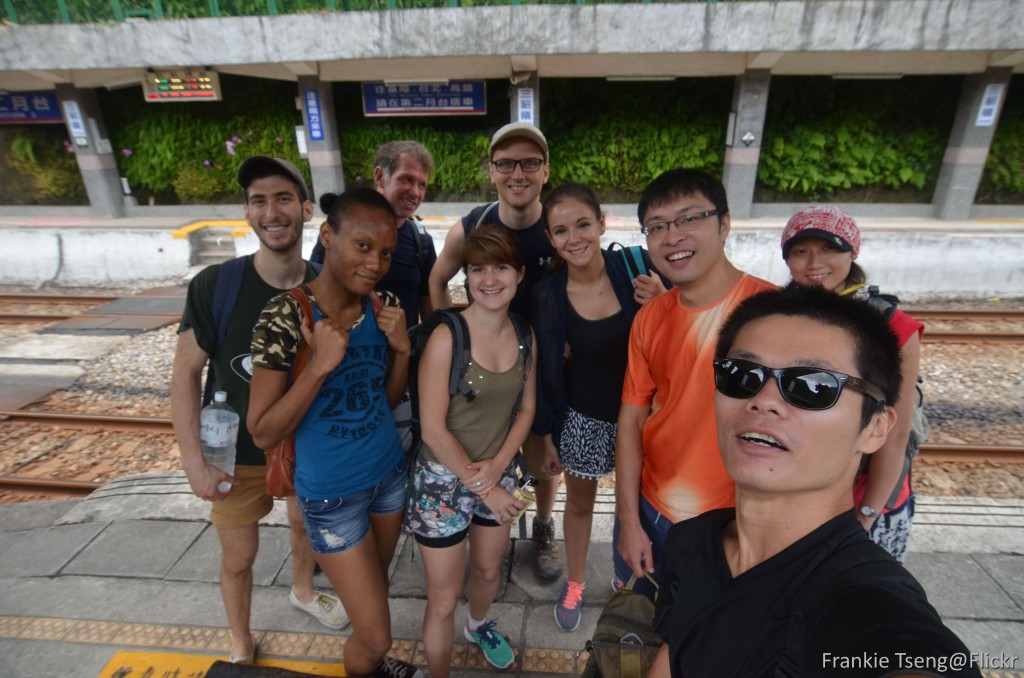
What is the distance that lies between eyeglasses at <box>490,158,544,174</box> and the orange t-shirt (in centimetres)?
124

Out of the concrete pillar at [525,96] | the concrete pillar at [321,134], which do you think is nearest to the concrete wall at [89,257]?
the concrete pillar at [321,134]

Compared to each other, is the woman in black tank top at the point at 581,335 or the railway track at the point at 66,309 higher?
the woman in black tank top at the point at 581,335

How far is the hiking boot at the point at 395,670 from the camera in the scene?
242cm

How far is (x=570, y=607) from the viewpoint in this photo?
2.79 metres

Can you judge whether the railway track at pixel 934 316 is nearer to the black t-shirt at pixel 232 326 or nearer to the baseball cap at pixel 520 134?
the baseball cap at pixel 520 134

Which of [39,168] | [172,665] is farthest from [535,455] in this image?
[39,168]

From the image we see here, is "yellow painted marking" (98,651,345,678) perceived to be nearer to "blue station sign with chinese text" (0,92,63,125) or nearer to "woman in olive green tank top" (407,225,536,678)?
"woman in olive green tank top" (407,225,536,678)

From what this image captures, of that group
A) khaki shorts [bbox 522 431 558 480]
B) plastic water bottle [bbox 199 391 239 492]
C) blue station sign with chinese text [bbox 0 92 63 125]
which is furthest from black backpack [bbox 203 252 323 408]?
blue station sign with chinese text [bbox 0 92 63 125]

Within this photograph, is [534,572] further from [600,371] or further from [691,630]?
[691,630]

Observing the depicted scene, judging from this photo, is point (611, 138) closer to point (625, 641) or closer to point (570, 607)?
point (570, 607)

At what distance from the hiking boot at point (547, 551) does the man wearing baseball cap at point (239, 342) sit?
167 centimetres

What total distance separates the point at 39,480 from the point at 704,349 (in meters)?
6.22

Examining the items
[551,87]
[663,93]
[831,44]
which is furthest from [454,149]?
[831,44]

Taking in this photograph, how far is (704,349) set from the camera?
6.25 feet
